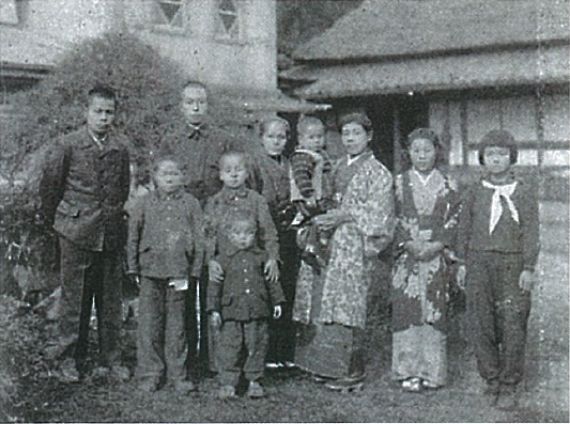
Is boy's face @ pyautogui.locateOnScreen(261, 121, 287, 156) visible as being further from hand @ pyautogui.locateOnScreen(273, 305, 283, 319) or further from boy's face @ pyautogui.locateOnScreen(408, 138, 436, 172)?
hand @ pyautogui.locateOnScreen(273, 305, 283, 319)

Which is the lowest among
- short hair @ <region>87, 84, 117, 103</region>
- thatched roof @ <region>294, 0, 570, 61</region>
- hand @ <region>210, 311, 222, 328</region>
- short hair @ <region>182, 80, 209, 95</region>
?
hand @ <region>210, 311, 222, 328</region>

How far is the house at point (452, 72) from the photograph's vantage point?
402cm

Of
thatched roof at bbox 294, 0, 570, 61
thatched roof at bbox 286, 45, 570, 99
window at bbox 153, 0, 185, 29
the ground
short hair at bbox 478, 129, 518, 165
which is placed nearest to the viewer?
the ground

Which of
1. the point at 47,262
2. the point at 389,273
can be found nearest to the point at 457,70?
the point at 389,273

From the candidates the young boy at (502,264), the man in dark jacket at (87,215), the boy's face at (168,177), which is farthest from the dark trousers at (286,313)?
the young boy at (502,264)

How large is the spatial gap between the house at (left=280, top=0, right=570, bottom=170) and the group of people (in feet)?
2.54

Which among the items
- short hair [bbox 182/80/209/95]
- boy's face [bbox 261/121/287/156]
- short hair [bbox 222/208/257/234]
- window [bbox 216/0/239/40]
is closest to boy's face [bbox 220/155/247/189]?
short hair [bbox 222/208/257/234]

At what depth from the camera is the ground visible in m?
3.14

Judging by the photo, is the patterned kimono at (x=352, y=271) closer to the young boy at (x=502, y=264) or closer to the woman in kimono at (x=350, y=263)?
the woman in kimono at (x=350, y=263)

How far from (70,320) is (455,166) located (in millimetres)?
2623

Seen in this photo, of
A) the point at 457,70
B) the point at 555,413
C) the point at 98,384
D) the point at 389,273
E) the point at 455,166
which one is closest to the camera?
the point at 555,413

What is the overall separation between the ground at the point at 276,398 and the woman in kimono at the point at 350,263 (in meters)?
0.14

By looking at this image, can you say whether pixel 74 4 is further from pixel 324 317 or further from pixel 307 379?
pixel 307 379

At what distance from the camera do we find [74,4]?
3426mm
